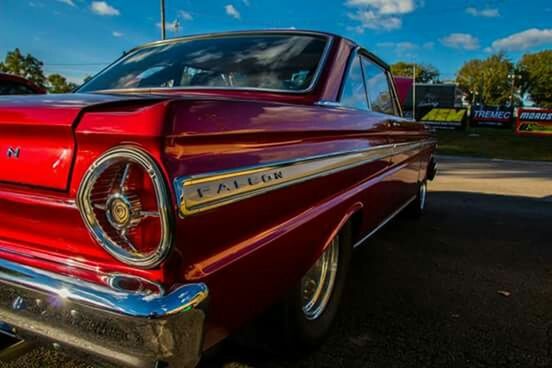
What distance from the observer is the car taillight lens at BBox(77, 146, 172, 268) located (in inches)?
47.4

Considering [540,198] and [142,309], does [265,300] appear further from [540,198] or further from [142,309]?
[540,198]

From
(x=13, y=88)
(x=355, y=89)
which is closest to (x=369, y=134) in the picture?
(x=355, y=89)

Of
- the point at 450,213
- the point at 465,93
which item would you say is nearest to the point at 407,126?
the point at 450,213

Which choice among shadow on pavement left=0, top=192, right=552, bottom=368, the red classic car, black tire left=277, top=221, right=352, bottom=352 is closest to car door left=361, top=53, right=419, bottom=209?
shadow on pavement left=0, top=192, right=552, bottom=368

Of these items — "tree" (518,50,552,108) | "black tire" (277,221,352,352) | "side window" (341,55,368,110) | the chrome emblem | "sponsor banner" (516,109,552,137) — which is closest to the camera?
the chrome emblem

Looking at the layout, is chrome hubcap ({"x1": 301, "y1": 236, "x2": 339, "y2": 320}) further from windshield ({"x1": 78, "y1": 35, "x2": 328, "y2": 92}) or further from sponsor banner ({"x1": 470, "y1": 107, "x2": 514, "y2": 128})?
sponsor banner ({"x1": 470, "y1": 107, "x2": 514, "y2": 128})

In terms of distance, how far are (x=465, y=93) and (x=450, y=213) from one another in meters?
92.7

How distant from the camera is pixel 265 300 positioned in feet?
5.42

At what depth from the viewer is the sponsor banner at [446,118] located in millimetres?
25891

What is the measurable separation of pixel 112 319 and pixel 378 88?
2984mm

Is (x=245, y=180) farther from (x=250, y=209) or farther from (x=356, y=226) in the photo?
(x=356, y=226)

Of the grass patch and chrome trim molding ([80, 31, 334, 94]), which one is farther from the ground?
chrome trim molding ([80, 31, 334, 94])

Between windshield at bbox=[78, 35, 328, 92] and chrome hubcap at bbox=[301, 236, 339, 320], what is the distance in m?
0.97

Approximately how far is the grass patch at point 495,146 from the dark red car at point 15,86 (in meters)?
14.5
